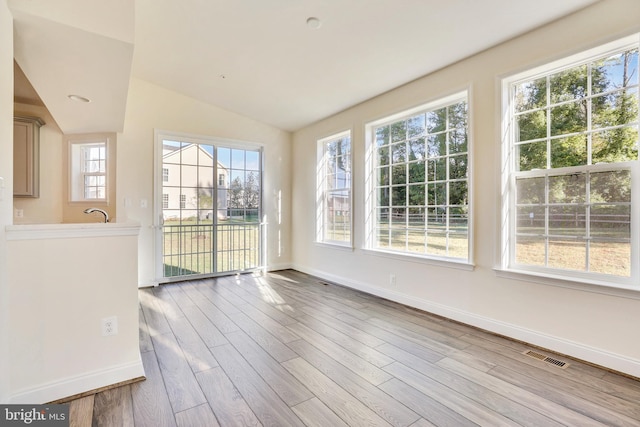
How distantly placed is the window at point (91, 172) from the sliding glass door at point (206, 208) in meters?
0.77

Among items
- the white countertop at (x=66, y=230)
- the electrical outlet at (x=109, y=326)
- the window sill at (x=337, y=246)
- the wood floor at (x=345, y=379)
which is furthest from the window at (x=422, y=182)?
the electrical outlet at (x=109, y=326)

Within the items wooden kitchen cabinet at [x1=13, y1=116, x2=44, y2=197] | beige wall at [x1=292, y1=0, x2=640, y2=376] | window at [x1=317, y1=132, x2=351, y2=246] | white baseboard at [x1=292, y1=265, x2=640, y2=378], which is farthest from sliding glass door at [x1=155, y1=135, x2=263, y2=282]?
white baseboard at [x1=292, y1=265, x2=640, y2=378]

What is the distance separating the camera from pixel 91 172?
4.43 meters

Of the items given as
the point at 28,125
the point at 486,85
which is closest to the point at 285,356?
the point at 486,85

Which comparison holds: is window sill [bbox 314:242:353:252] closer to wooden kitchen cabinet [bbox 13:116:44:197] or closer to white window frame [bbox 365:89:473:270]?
white window frame [bbox 365:89:473:270]

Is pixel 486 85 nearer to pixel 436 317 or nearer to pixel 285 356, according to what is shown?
pixel 436 317

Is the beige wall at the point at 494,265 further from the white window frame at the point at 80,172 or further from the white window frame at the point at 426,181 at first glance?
the white window frame at the point at 80,172

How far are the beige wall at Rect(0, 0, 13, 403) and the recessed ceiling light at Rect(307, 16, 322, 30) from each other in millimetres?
2047

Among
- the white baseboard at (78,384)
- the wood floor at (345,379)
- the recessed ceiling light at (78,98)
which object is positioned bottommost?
the wood floor at (345,379)

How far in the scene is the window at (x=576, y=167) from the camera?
2.15m

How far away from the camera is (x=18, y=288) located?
1690 millimetres

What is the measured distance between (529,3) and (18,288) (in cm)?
388

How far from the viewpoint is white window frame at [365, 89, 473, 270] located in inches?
116

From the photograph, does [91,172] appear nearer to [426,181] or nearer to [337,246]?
[337,246]
